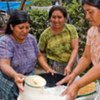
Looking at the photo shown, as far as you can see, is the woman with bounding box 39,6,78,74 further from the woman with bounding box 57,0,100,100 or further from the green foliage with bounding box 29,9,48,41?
the green foliage with bounding box 29,9,48,41

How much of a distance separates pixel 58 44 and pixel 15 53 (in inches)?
30.9

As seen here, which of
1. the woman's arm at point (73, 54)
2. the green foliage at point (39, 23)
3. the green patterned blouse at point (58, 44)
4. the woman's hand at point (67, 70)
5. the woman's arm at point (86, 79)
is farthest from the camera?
the green foliage at point (39, 23)

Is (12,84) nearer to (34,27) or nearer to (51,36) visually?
(51,36)

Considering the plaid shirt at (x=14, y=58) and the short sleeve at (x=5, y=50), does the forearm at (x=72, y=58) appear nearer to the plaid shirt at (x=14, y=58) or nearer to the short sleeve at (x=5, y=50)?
the plaid shirt at (x=14, y=58)

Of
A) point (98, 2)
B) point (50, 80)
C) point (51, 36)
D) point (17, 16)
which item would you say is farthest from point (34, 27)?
point (98, 2)

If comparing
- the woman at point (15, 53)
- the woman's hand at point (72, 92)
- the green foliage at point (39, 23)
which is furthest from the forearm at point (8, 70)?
the green foliage at point (39, 23)

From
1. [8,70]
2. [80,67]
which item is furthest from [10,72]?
[80,67]

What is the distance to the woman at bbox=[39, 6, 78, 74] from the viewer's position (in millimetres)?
3848

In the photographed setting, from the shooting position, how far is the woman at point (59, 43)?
3.85m

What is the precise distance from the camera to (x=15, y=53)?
325cm

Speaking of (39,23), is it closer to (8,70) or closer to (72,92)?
(8,70)

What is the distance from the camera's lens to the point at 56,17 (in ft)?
12.6

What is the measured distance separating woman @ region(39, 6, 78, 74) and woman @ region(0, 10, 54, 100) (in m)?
0.57

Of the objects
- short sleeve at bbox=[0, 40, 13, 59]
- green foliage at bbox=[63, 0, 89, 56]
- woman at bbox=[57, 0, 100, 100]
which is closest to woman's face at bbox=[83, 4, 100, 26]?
woman at bbox=[57, 0, 100, 100]
